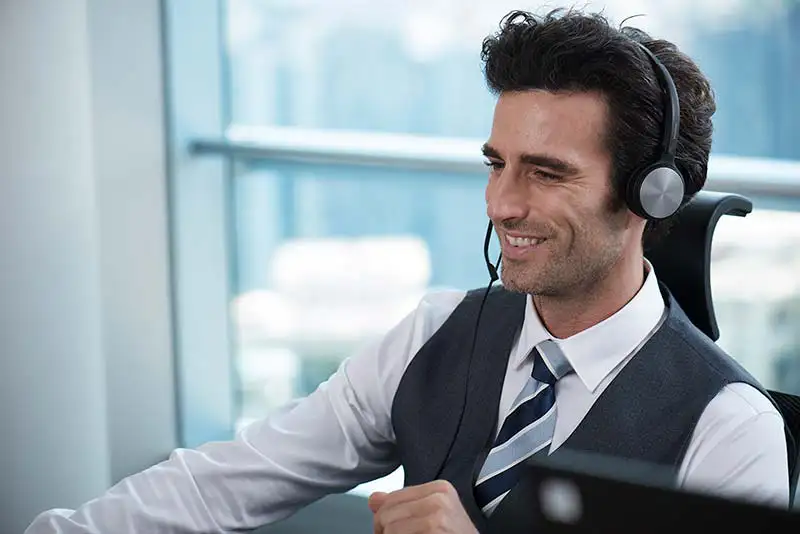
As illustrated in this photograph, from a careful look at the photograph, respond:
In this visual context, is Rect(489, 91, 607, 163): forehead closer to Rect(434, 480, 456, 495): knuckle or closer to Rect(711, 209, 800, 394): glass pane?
Rect(434, 480, 456, 495): knuckle

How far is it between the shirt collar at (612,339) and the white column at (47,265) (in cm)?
132

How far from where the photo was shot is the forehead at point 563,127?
143cm

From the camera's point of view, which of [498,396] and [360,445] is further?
[360,445]

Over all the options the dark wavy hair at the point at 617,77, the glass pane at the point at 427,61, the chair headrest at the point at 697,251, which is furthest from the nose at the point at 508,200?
the glass pane at the point at 427,61

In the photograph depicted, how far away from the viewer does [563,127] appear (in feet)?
4.69

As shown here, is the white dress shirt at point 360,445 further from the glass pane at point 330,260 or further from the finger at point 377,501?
the glass pane at point 330,260

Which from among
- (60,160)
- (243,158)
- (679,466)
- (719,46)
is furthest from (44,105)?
(679,466)

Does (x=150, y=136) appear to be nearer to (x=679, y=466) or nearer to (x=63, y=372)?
(x=63, y=372)

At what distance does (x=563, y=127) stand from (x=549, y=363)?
0.98 feet

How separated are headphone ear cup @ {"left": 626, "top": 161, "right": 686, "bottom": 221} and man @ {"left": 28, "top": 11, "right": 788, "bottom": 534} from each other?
0.02m

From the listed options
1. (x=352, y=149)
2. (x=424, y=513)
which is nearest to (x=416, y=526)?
(x=424, y=513)

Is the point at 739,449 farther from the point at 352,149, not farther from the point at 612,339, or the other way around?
the point at 352,149

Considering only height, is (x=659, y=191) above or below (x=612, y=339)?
above

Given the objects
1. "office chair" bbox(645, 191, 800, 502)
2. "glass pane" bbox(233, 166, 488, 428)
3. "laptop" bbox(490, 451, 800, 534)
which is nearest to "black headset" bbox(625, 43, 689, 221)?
"office chair" bbox(645, 191, 800, 502)
